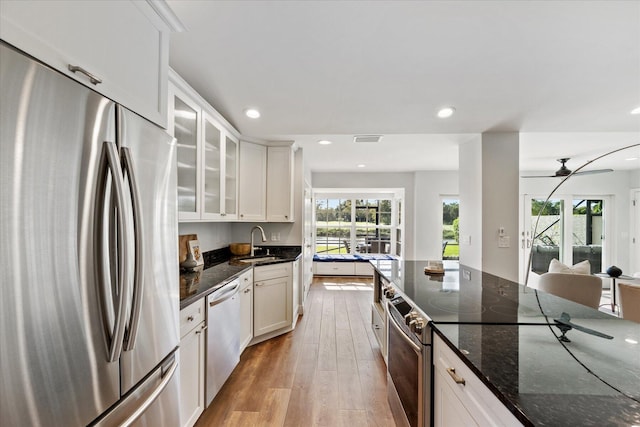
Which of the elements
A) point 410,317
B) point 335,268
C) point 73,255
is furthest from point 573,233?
point 73,255

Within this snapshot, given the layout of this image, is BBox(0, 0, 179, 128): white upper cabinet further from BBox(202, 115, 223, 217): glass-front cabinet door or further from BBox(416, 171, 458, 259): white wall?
BBox(416, 171, 458, 259): white wall

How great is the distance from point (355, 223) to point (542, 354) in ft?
20.4

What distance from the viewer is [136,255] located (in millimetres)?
986

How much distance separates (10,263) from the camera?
2.08ft

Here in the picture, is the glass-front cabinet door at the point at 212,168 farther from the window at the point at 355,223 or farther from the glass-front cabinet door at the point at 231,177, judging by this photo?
the window at the point at 355,223

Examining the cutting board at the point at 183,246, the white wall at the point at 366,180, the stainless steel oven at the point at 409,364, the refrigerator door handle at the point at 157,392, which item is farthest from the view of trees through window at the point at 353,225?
the refrigerator door handle at the point at 157,392

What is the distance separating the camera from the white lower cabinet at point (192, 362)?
160 centimetres

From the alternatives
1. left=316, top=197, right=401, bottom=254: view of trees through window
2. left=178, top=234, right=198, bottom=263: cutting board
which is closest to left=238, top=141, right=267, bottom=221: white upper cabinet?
left=178, top=234, right=198, bottom=263: cutting board

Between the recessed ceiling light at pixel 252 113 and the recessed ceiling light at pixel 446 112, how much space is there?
5.79 feet

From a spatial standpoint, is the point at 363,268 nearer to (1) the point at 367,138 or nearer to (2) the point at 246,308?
(1) the point at 367,138

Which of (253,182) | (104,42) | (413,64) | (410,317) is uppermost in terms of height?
(413,64)

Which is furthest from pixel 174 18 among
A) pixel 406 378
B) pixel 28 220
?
pixel 406 378

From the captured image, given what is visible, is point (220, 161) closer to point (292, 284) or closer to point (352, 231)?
point (292, 284)

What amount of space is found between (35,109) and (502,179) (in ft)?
12.0
